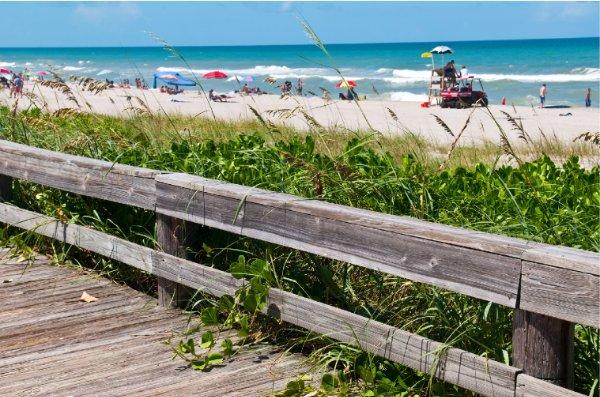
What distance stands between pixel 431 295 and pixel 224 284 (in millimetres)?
1119

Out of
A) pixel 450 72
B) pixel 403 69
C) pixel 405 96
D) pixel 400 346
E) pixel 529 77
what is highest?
pixel 403 69

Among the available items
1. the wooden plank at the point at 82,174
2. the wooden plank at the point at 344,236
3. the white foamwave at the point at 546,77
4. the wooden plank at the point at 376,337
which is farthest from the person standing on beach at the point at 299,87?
the white foamwave at the point at 546,77

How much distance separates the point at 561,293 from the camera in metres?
2.98

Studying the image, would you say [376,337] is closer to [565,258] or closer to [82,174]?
[565,258]

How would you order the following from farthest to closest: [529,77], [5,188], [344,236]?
[529,77]
[5,188]
[344,236]

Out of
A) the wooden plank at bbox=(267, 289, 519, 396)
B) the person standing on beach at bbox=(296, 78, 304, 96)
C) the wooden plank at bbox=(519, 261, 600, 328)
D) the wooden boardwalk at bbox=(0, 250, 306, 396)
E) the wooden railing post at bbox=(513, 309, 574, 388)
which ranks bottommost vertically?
the wooden boardwalk at bbox=(0, 250, 306, 396)

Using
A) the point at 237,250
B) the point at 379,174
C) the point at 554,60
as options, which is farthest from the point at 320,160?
the point at 554,60

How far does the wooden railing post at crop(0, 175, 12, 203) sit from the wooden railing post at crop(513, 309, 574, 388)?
450cm

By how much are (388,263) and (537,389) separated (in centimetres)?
78

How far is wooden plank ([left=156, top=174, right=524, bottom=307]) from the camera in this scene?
3230 millimetres

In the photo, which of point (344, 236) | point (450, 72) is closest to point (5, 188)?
point (344, 236)

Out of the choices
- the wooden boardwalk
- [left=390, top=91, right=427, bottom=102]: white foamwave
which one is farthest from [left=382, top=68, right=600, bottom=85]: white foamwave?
the wooden boardwalk

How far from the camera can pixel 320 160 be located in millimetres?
5152

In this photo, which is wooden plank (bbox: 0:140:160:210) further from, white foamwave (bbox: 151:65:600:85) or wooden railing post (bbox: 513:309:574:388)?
white foamwave (bbox: 151:65:600:85)
